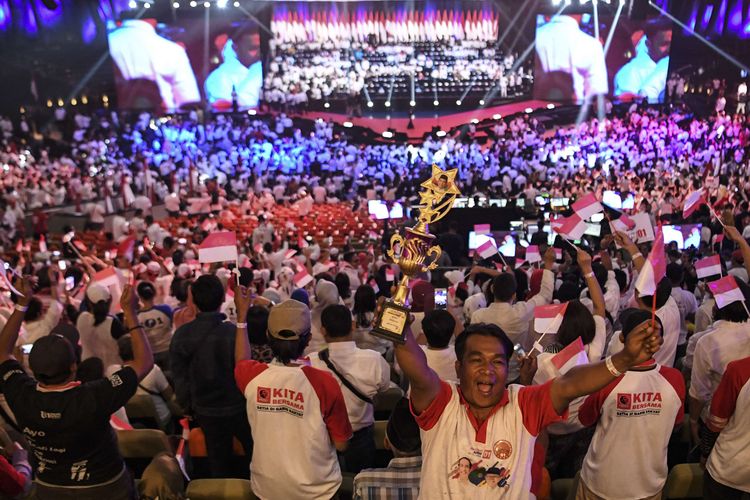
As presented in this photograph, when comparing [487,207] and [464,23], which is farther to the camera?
[464,23]

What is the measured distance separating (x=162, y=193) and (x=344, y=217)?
5.39m

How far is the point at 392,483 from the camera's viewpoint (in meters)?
2.09

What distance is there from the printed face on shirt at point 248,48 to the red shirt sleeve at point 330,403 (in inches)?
842

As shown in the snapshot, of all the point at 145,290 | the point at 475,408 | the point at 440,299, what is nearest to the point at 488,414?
the point at 475,408

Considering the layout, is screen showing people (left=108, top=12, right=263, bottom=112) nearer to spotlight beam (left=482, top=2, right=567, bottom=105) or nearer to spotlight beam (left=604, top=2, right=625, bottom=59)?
spotlight beam (left=482, top=2, right=567, bottom=105)

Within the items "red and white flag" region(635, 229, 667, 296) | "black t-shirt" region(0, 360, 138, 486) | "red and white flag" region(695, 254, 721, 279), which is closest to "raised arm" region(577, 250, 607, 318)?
"red and white flag" region(635, 229, 667, 296)

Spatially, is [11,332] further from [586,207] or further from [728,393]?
[586,207]

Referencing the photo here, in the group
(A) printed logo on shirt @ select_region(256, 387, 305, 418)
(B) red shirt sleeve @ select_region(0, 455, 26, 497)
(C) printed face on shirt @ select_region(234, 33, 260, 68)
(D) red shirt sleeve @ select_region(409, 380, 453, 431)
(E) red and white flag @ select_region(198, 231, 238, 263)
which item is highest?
(C) printed face on shirt @ select_region(234, 33, 260, 68)

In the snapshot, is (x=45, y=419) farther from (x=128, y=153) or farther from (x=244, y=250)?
(x=128, y=153)

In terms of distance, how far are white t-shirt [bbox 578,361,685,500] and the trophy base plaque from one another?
1065mm

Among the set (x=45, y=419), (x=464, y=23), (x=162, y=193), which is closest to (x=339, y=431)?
(x=45, y=419)

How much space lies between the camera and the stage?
22359 millimetres

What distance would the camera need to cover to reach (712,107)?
70.5 feet

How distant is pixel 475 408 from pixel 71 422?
1400mm
